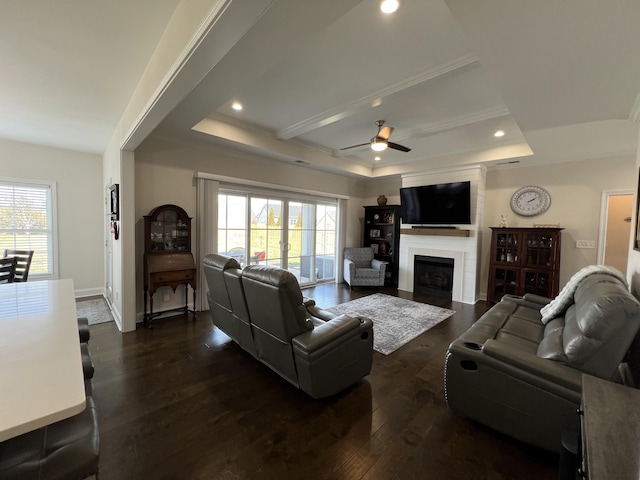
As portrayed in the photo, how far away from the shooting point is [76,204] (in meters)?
4.97

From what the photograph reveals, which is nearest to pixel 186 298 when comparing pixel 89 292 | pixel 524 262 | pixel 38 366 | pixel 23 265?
pixel 23 265

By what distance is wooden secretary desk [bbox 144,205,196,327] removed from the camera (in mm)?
3647

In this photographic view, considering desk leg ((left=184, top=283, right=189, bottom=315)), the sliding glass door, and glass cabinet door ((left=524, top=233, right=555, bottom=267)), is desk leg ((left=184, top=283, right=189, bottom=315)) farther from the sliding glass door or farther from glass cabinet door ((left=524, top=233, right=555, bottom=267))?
glass cabinet door ((left=524, top=233, right=555, bottom=267))

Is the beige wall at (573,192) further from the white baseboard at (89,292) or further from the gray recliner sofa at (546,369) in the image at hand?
the white baseboard at (89,292)

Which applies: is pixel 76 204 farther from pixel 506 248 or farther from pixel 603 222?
pixel 603 222

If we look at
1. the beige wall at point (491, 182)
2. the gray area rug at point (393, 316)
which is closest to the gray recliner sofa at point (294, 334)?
the gray area rug at point (393, 316)

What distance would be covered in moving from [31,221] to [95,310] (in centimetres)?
203

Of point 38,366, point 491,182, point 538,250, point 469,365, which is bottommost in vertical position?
point 469,365

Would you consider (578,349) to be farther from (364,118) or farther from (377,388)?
(364,118)

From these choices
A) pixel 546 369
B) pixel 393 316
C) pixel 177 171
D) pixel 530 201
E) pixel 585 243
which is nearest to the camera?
pixel 546 369

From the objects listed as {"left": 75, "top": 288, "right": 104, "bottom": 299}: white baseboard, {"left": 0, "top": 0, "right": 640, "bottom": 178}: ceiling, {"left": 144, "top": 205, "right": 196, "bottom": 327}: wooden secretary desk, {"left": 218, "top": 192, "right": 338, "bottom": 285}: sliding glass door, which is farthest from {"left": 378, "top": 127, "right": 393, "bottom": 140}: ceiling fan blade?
{"left": 75, "top": 288, "right": 104, "bottom": 299}: white baseboard

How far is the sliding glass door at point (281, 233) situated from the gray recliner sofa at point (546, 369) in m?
3.83

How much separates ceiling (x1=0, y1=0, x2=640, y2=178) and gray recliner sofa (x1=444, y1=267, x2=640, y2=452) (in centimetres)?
160

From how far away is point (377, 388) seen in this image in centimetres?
241
